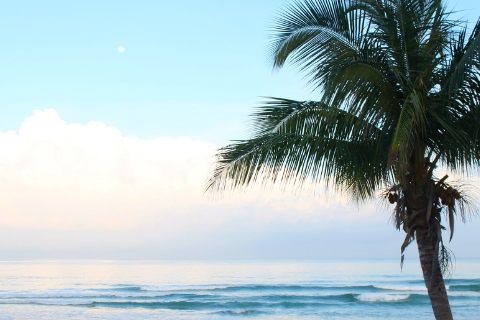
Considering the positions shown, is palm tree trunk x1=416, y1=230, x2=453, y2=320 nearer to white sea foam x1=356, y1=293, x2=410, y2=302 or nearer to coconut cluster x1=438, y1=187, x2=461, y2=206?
coconut cluster x1=438, y1=187, x2=461, y2=206

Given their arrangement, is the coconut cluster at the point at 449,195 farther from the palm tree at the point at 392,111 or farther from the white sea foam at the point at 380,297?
the white sea foam at the point at 380,297

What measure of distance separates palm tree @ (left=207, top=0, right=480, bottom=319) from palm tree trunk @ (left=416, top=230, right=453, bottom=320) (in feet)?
0.04

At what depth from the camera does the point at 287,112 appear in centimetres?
605

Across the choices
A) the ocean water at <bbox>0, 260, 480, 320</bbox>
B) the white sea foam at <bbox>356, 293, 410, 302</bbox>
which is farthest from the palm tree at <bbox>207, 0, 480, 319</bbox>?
the white sea foam at <bbox>356, 293, 410, 302</bbox>

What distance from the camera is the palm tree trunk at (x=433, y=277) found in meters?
4.94

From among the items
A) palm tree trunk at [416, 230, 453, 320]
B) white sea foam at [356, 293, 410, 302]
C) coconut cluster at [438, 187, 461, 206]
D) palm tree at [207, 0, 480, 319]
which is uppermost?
palm tree at [207, 0, 480, 319]

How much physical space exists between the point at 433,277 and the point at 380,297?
22.9 m

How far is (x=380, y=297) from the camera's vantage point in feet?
84.6

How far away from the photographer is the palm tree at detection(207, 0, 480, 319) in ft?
15.7

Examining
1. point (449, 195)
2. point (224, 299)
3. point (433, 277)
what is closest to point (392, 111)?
point (449, 195)

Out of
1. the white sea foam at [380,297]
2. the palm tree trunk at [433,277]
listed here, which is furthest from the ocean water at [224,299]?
the palm tree trunk at [433,277]

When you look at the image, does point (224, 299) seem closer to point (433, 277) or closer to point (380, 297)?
point (380, 297)

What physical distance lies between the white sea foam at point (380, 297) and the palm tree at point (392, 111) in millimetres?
21272

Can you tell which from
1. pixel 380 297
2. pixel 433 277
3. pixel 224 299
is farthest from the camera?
pixel 380 297
